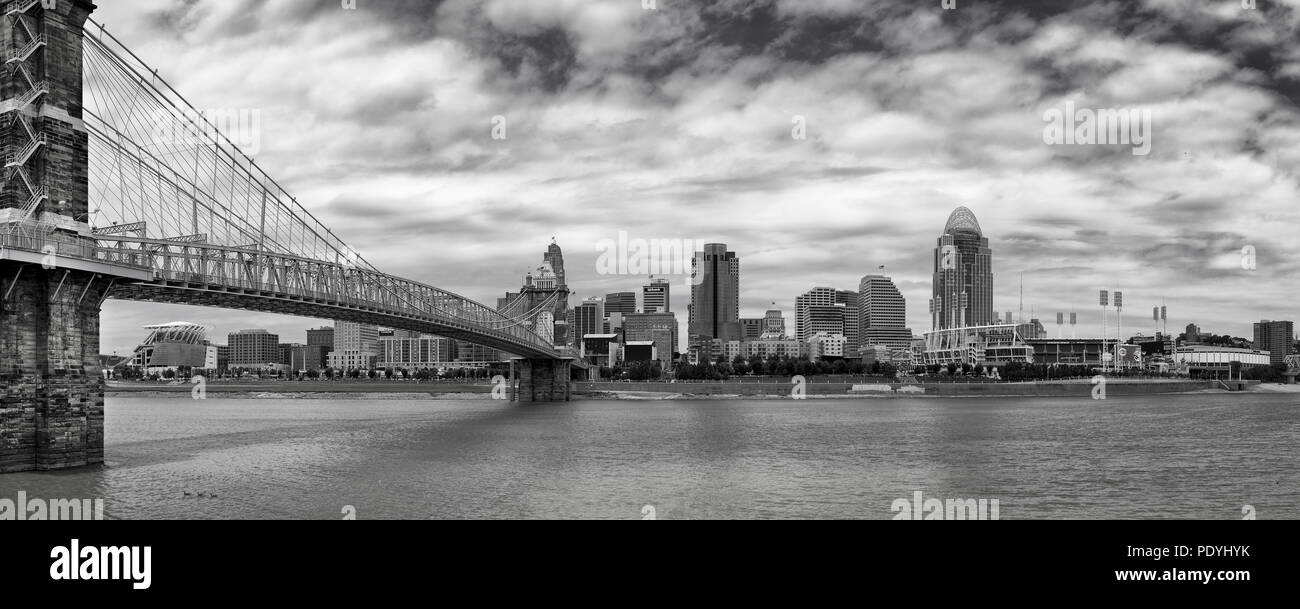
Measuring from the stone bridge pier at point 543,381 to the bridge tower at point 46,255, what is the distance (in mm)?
84546

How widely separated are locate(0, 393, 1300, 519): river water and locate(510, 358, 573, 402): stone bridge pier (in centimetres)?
4986

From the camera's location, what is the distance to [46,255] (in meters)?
32.0

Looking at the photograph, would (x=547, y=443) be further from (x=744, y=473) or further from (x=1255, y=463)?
(x=1255, y=463)

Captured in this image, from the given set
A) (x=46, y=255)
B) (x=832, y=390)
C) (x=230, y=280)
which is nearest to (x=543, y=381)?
(x=832, y=390)

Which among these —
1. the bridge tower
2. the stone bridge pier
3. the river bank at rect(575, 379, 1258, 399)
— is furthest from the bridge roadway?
the river bank at rect(575, 379, 1258, 399)

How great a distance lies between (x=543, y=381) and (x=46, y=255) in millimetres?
89827

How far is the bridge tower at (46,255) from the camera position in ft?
106

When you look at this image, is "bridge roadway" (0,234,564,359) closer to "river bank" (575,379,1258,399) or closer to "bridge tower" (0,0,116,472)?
"bridge tower" (0,0,116,472)
